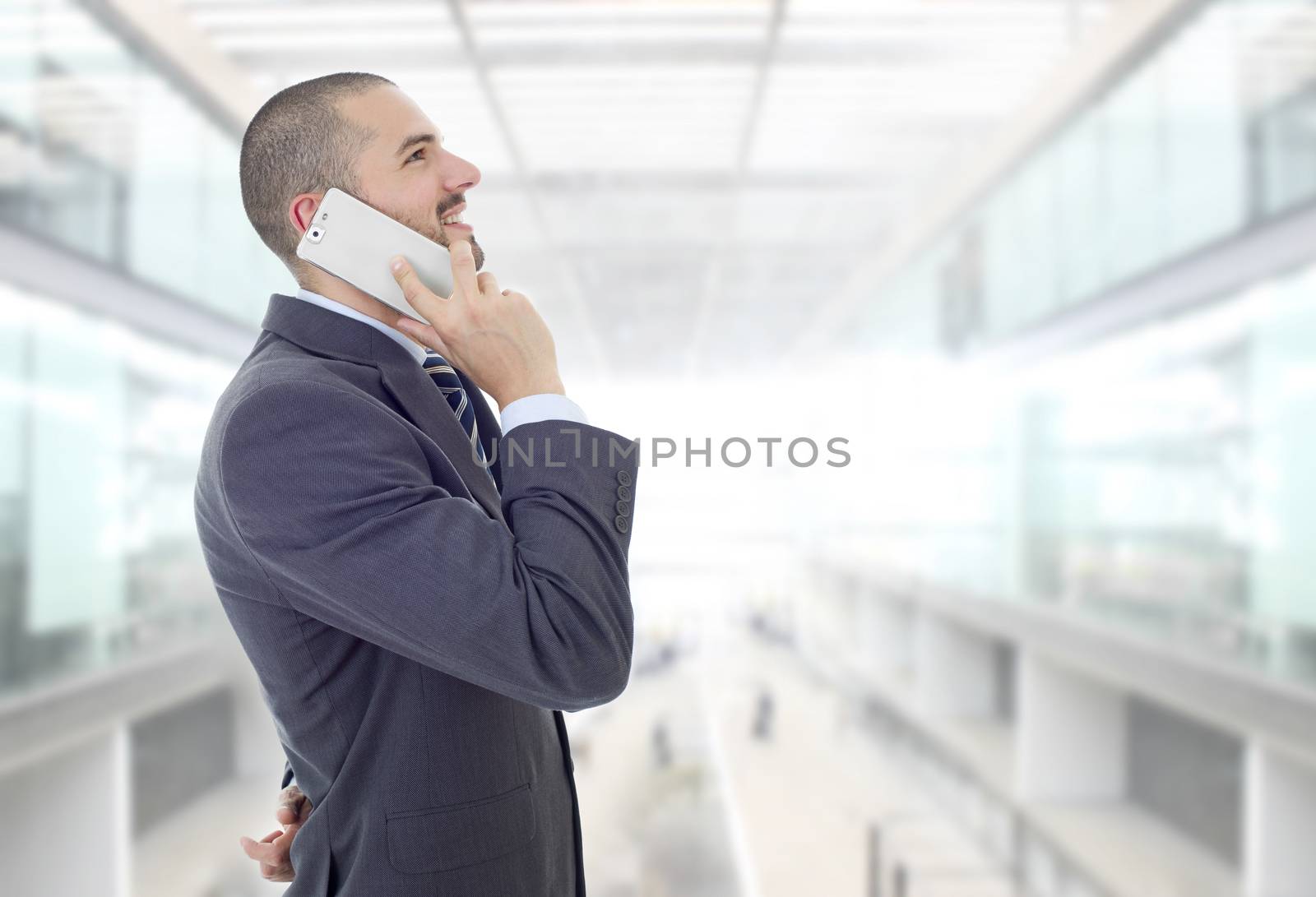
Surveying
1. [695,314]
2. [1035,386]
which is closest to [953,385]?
[1035,386]

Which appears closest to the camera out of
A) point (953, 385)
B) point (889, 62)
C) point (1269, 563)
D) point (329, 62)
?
point (1269, 563)

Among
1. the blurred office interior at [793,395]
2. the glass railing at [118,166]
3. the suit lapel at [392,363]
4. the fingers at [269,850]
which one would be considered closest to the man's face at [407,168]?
the suit lapel at [392,363]

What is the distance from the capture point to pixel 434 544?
2.16 ft

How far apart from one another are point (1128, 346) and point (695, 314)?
1.95 meters

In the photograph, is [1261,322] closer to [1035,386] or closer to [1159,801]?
[1035,386]

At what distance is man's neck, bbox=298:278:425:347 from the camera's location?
0.87m

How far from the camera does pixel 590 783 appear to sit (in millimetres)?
4461

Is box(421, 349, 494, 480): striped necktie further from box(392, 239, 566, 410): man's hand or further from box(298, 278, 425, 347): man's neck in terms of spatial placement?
box(392, 239, 566, 410): man's hand

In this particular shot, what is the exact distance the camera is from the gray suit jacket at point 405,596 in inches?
26.2

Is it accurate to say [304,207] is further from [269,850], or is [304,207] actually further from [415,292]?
[269,850]

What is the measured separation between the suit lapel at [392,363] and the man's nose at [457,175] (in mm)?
179

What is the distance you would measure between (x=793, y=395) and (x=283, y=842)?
153 inches

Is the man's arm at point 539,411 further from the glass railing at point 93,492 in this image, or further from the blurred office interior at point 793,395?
the glass railing at point 93,492

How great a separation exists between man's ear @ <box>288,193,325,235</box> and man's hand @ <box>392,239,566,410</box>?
0.58 ft
